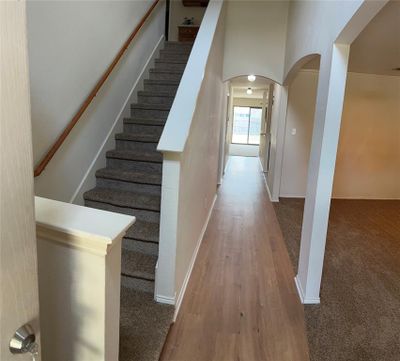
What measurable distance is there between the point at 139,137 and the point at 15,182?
8.67 feet

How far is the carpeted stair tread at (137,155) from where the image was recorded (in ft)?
9.73

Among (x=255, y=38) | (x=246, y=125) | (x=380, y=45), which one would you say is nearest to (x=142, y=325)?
(x=380, y=45)

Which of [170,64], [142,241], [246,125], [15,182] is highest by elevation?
[170,64]

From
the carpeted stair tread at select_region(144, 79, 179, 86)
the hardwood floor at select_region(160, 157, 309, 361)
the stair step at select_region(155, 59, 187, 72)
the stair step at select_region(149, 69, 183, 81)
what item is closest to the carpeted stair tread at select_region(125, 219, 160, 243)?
the hardwood floor at select_region(160, 157, 309, 361)

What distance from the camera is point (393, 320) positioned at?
2297 mm

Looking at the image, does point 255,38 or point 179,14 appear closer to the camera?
point 255,38

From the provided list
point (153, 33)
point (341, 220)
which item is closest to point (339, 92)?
point (341, 220)

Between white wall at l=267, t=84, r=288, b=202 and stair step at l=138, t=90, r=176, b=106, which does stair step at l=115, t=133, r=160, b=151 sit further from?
white wall at l=267, t=84, r=288, b=202

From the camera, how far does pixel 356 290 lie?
2.68m

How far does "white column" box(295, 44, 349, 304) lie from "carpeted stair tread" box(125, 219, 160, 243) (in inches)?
48.5

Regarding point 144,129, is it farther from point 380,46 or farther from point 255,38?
point 380,46

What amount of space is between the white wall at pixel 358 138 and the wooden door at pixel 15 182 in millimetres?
5333

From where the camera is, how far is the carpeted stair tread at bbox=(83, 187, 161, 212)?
8.43 ft

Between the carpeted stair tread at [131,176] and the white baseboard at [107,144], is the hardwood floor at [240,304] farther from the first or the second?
the white baseboard at [107,144]
